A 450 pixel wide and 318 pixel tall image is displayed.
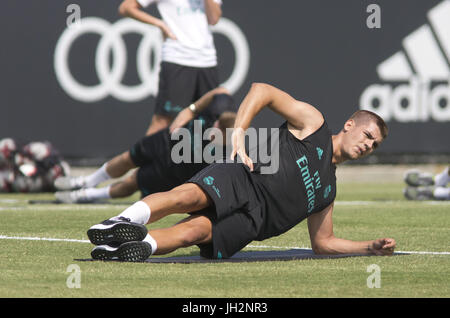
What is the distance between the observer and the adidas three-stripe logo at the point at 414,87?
15.5 metres

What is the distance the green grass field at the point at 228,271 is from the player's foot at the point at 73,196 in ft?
6.80

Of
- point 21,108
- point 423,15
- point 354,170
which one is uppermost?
point 423,15

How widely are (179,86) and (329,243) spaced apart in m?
4.42

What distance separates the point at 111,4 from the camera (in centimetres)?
1491

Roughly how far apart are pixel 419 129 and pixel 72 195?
21.7 ft

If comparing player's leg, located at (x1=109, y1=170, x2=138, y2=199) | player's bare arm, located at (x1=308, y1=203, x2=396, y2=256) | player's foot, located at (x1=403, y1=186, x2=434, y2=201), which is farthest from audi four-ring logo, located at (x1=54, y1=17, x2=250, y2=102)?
player's bare arm, located at (x1=308, y1=203, x2=396, y2=256)

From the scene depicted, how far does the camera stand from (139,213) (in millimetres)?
5875

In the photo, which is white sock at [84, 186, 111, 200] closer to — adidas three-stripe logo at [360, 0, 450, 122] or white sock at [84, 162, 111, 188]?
white sock at [84, 162, 111, 188]

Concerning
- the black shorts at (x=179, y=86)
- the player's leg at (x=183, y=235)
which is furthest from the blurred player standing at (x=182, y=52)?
the player's leg at (x=183, y=235)

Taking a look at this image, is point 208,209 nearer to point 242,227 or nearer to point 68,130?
point 242,227

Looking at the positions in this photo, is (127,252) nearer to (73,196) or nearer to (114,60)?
(73,196)

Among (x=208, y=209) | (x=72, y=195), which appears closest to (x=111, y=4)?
(x=72, y=195)

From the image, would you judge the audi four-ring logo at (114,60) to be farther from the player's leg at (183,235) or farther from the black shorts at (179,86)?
the player's leg at (183,235)
